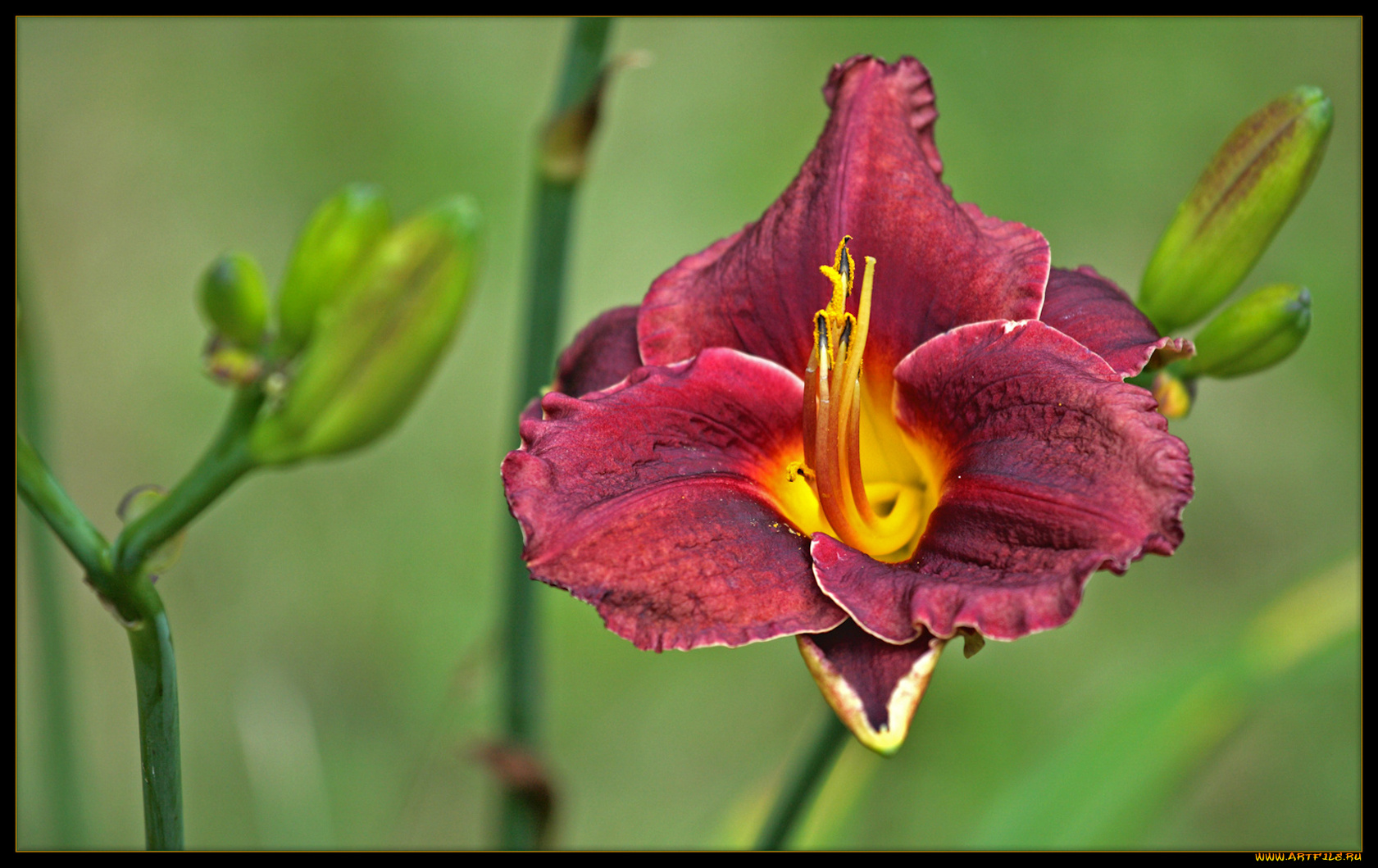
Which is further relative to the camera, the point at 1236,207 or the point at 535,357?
the point at 535,357

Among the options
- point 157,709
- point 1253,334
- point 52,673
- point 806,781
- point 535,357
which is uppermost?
point 1253,334

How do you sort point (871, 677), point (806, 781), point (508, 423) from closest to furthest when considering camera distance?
point (871, 677) < point (806, 781) < point (508, 423)

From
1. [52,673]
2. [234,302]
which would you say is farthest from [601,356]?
[52,673]

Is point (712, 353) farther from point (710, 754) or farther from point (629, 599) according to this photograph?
point (710, 754)

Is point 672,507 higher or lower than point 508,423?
higher

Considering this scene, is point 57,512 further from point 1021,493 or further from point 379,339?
Answer: point 1021,493

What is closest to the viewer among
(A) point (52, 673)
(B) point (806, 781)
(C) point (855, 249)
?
(C) point (855, 249)

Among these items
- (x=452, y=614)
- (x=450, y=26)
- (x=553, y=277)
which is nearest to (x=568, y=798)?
(x=452, y=614)
